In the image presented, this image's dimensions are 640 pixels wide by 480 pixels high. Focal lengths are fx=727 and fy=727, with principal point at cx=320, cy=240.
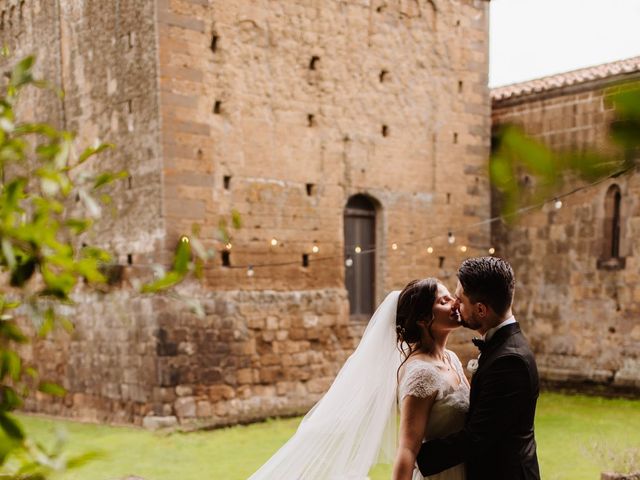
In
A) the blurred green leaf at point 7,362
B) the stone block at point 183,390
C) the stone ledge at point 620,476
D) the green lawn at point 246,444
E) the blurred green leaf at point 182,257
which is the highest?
the blurred green leaf at point 182,257

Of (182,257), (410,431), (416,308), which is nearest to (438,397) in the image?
(410,431)

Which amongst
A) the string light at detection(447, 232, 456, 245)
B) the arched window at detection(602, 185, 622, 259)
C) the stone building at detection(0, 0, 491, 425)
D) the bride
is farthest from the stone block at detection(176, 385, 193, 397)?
the arched window at detection(602, 185, 622, 259)

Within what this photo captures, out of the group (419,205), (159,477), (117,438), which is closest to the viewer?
(159,477)

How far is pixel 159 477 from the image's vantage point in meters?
7.33

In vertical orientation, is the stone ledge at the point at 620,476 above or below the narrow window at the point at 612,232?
below

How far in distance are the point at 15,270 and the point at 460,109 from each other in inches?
488

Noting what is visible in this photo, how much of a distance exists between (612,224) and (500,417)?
9.46 m

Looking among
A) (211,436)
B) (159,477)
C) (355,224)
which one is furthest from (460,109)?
(159,477)

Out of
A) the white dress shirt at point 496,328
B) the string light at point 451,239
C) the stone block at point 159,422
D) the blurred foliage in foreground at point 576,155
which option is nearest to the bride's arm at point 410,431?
the white dress shirt at point 496,328

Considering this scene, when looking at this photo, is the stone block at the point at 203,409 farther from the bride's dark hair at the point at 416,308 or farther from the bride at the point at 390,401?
the bride's dark hair at the point at 416,308

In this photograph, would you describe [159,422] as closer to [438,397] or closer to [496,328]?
[438,397]

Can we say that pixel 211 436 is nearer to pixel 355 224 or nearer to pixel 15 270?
pixel 355 224

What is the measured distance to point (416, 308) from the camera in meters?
3.44

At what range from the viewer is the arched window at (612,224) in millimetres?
11344
